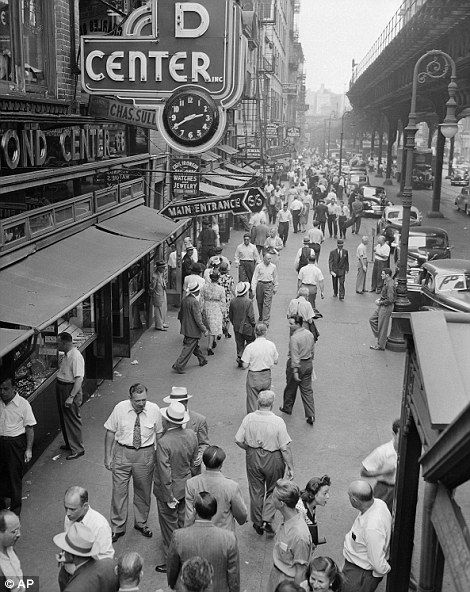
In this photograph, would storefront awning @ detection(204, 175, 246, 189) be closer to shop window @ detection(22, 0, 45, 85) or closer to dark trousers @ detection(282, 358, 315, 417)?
shop window @ detection(22, 0, 45, 85)

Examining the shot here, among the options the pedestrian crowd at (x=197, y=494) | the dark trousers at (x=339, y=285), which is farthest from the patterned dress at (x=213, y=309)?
the dark trousers at (x=339, y=285)

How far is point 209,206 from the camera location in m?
14.5

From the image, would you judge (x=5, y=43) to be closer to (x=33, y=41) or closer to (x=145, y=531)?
(x=33, y=41)

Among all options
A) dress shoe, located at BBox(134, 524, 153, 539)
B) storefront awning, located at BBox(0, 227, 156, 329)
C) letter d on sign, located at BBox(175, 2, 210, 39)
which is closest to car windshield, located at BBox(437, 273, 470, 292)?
storefront awning, located at BBox(0, 227, 156, 329)

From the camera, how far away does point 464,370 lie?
3504 mm

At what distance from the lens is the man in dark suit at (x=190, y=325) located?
12211 mm

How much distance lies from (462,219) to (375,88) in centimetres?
1943

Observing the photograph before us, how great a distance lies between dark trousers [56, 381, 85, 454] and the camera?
29.1 feet

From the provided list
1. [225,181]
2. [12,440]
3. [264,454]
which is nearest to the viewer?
[264,454]

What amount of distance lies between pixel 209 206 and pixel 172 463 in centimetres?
862

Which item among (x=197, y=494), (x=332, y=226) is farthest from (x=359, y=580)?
(x=332, y=226)

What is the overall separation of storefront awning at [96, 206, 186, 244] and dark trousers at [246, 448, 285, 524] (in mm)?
5200

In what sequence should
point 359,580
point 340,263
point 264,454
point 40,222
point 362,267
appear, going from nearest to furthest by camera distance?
1. point 359,580
2. point 264,454
3. point 40,222
4. point 340,263
5. point 362,267

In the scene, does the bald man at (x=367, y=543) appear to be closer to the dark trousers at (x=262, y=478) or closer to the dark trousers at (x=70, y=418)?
the dark trousers at (x=262, y=478)
